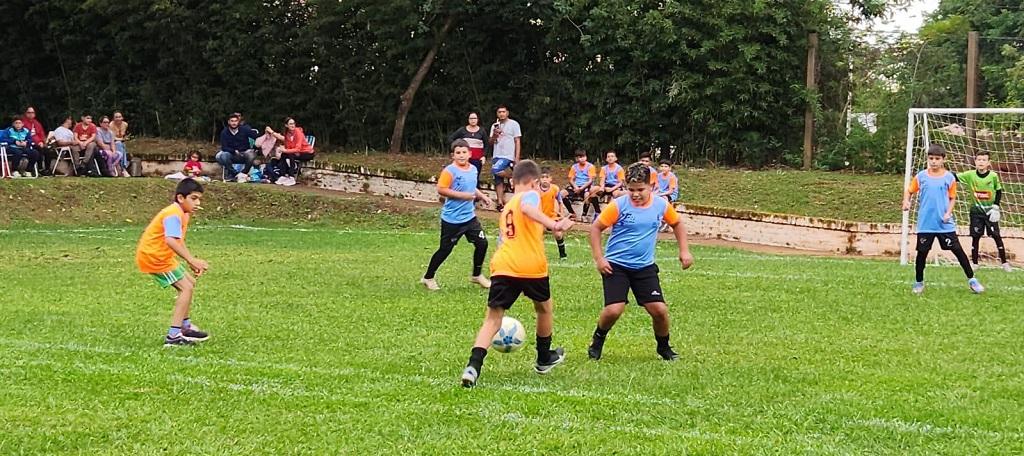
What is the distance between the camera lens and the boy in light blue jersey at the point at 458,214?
1220 centimetres

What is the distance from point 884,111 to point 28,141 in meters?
18.2

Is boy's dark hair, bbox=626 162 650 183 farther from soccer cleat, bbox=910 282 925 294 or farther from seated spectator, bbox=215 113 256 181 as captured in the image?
seated spectator, bbox=215 113 256 181

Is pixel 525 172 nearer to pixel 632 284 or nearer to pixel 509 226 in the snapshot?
pixel 509 226

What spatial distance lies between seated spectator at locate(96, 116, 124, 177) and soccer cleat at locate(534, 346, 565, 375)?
1953cm

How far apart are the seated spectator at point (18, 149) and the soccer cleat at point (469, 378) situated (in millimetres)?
19152

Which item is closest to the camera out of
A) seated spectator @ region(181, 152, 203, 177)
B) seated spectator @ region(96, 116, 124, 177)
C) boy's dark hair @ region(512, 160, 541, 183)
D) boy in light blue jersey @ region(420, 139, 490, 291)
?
boy's dark hair @ region(512, 160, 541, 183)

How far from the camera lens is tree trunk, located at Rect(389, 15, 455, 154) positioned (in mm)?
26594

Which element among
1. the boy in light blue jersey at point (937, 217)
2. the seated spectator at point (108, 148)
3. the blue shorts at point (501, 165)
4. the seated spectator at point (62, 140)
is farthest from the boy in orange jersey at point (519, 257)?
the seated spectator at point (108, 148)

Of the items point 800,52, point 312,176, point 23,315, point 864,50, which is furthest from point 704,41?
point 23,315

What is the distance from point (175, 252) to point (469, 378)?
3173mm

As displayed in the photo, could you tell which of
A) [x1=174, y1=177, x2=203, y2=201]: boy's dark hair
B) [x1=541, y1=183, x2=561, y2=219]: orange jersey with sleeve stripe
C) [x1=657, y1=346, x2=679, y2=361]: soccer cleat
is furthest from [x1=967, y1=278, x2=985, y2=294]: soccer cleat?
[x1=174, y1=177, x2=203, y2=201]: boy's dark hair

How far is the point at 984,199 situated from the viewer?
1598 centimetres

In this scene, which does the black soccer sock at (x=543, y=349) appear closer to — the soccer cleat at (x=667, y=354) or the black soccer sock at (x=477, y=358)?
the black soccer sock at (x=477, y=358)

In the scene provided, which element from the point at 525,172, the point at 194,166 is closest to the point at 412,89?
the point at 194,166
